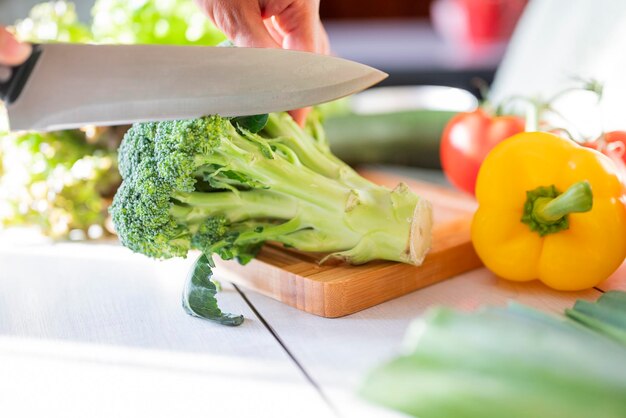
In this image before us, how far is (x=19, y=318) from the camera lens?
3.24ft

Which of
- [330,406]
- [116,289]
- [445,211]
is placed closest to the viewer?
[330,406]

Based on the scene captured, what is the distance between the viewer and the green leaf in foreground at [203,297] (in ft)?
3.04

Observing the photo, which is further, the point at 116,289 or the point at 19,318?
the point at 116,289

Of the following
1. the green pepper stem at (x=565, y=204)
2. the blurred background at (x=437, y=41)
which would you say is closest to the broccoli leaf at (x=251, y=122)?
the green pepper stem at (x=565, y=204)

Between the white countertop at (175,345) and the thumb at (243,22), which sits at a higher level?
the thumb at (243,22)

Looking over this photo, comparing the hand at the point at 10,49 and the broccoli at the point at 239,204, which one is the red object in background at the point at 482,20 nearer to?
the broccoli at the point at 239,204

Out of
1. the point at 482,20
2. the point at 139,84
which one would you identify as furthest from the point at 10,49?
the point at 482,20

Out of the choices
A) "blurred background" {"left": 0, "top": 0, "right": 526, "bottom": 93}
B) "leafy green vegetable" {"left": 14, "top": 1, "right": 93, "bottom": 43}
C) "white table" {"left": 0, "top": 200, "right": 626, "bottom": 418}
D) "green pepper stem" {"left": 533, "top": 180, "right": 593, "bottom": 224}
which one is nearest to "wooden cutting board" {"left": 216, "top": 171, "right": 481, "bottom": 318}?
"white table" {"left": 0, "top": 200, "right": 626, "bottom": 418}

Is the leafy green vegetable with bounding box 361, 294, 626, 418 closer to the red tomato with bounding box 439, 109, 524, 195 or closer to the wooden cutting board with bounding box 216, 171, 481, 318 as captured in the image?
the wooden cutting board with bounding box 216, 171, 481, 318

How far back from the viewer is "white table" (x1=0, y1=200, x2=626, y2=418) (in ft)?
2.44

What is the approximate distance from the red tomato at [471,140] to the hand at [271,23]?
358 mm

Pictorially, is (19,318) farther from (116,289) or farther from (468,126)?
(468,126)

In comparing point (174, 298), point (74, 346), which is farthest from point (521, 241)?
point (74, 346)

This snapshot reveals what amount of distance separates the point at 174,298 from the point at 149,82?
1.06 feet
